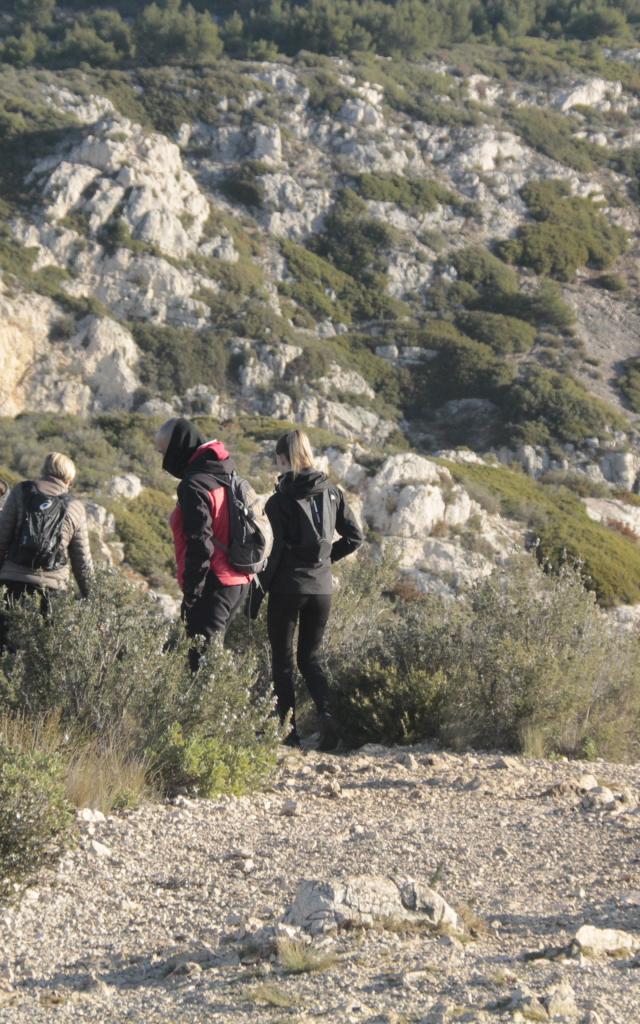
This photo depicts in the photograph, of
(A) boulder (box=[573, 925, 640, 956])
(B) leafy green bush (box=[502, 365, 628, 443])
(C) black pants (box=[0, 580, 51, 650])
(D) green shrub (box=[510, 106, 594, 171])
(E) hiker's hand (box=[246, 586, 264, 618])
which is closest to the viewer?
(A) boulder (box=[573, 925, 640, 956])

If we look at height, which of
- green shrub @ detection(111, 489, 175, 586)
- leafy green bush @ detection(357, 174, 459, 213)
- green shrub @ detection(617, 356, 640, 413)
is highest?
leafy green bush @ detection(357, 174, 459, 213)

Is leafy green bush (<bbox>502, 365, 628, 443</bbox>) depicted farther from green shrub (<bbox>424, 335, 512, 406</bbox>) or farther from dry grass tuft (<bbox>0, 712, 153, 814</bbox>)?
dry grass tuft (<bbox>0, 712, 153, 814</bbox>)

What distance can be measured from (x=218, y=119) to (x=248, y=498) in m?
38.7

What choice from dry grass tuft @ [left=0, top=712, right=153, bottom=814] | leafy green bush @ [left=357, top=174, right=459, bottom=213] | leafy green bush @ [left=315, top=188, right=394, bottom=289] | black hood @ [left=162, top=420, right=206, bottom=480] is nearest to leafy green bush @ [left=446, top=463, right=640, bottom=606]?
leafy green bush @ [left=315, top=188, right=394, bottom=289]

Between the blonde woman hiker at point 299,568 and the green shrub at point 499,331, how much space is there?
2998 cm

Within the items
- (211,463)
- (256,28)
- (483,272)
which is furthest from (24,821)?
(256,28)

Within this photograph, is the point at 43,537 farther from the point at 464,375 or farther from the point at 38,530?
the point at 464,375

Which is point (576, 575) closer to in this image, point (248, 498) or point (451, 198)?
point (248, 498)

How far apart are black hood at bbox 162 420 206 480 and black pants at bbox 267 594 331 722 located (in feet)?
2.91

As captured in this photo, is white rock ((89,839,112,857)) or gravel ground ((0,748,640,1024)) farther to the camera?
white rock ((89,839,112,857))

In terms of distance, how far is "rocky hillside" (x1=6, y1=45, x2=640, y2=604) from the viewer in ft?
78.3

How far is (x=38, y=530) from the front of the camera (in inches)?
200

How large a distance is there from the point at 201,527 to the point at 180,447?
1.54 feet

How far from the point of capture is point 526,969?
2.73 metres
